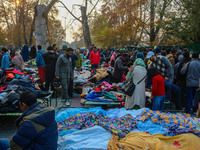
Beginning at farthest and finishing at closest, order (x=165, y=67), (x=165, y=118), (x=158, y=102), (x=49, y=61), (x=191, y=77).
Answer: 1. (x=49, y=61)
2. (x=165, y=67)
3. (x=191, y=77)
4. (x=158, y=102)
5. (x=165, y=118)

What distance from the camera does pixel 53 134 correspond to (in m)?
2.82

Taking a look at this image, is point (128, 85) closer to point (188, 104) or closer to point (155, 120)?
point (155, 120)

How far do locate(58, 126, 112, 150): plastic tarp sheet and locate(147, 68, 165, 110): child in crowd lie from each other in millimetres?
2011

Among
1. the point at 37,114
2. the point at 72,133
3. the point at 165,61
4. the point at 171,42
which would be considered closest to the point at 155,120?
the point at 72,133

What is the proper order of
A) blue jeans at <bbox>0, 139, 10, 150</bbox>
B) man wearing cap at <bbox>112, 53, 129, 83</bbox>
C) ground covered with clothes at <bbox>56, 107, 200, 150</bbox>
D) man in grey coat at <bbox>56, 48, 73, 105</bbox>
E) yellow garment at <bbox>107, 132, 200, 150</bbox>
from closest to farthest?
blue jeans at <bbox>0, 139, 10, 150</bbox> → yellow garment at <bbox>107, 132, 200, 150</bbox> → ground covered with clothes at <bbox>56, 107, 200, 150</bbox> → man in grey coat at <bbox>56, 48, 73, 105</bbox> → man wearing cap at <bbox>112, 53, 129, 83</bbox>

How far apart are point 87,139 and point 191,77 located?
4.18 m

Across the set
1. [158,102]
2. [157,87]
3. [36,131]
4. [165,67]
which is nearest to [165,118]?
[158,102]

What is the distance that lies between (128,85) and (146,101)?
1080 mm

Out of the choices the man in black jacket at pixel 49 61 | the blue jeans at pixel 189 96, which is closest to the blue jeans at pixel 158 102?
the blue jeans at pixel 189 96

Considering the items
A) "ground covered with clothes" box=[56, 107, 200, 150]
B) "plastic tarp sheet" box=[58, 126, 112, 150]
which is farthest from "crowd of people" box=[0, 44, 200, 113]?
"plastic tarp sheet" box=[58, 126, 112, 150]

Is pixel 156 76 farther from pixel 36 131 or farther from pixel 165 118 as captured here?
pixel 36 131

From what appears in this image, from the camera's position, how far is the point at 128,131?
4164mm

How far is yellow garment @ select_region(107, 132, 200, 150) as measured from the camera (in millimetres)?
3480

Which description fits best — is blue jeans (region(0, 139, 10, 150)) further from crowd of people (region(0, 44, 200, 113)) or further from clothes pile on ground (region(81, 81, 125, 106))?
crowd of people (region(0, 44, 200, 113))
